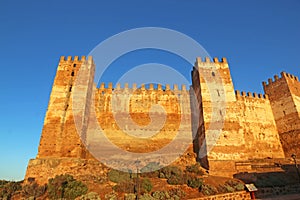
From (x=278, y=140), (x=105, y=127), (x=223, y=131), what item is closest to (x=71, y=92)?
(x=105, y=127)

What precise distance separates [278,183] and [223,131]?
519 cm

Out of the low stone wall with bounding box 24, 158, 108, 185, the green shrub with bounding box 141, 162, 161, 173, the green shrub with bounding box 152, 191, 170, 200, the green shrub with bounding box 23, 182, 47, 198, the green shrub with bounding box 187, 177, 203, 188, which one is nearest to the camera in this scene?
the green shrub with bounding box 152, 191, 170, 200

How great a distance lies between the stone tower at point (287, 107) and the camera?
921 inches

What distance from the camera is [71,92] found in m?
18.3

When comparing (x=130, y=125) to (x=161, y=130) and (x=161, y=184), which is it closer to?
(x=161, y=130)

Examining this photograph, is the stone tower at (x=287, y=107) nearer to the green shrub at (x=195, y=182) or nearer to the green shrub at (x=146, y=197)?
the green shrub at (x=195, y=182)

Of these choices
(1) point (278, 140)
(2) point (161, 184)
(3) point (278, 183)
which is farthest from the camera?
(1) point (278, 140)

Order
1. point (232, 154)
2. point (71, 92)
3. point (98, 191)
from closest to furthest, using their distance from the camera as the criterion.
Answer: point (98, 191)
point (232, 154)
point (71, 92)

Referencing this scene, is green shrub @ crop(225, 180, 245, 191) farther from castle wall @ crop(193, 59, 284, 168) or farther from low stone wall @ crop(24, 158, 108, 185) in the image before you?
low stone wall @ crop(24, 158, 108, 185)

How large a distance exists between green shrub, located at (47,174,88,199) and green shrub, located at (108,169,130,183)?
1.73 m

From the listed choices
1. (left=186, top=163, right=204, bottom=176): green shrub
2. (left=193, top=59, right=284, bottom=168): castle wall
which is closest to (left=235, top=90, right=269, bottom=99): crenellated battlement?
(left=193, top=59, right=284, bottom=168): castle wall

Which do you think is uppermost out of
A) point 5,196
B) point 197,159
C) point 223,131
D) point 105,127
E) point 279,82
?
point 279,82

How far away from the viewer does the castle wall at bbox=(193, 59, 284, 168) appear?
17.4 meters

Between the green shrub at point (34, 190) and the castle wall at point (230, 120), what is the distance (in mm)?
11383
